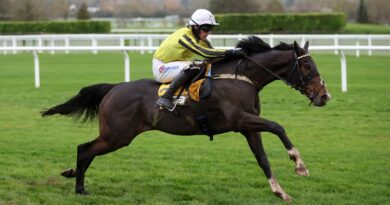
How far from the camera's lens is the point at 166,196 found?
7473 millimetres

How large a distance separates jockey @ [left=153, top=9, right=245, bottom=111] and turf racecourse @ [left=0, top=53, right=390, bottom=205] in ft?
3.57

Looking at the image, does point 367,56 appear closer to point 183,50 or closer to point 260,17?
point 260,17

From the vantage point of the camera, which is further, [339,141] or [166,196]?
[339,141]

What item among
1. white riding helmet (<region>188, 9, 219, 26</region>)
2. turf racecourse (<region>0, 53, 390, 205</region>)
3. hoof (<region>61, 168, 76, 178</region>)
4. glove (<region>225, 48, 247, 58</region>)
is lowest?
turf racecourse (<region>0, 53, 390, 205</region>)

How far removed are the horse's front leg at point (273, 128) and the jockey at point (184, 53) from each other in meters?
0.69

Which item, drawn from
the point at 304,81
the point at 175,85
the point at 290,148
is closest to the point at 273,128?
the point at 290,148

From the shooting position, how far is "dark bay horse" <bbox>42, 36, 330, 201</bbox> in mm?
7191

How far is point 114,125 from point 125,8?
73.6 m

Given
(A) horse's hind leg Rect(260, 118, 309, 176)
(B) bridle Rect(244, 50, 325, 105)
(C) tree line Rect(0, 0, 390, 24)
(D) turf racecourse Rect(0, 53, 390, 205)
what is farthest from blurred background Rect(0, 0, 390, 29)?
(A) horse's hind leg Rect(260, 118, 309, 176)

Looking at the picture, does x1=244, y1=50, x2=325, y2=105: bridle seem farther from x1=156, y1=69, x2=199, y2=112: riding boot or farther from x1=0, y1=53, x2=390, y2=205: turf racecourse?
x1=0, y1=53, x2=390, y2=205: turf racecourse

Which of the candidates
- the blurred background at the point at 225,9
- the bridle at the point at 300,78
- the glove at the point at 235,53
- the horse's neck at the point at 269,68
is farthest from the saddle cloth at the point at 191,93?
the blurred background at the point at 225,9

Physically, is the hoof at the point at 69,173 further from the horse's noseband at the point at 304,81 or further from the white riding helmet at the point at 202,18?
the horse's noseband at the point at 304,81

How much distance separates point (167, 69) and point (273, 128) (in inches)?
51.1

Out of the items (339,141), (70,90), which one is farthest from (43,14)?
(339,141)
